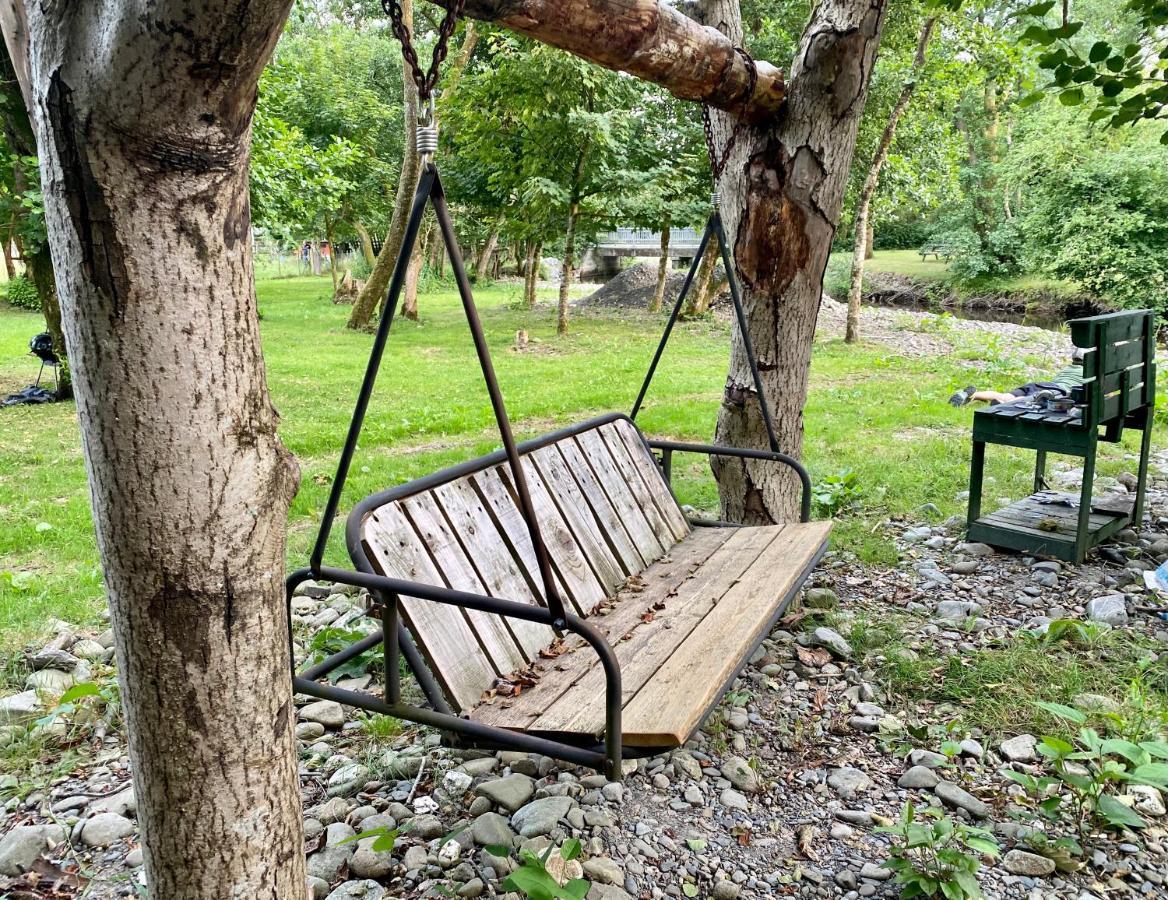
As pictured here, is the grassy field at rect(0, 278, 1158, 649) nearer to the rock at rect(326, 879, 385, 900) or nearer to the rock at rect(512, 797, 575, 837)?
the rock at rect(326, 879, 385, 900)

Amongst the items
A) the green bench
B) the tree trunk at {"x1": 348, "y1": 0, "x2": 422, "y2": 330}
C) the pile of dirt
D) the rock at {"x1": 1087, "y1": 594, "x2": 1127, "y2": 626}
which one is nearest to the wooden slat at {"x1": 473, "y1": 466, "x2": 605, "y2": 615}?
the rock at {"x1": 1087, "y1": 594, "x2": 1127, "y2": 626}

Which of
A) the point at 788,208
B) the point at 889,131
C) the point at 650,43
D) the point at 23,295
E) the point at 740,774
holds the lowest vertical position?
Result: the point at 740,774

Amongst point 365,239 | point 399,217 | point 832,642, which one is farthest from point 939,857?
point 365,239

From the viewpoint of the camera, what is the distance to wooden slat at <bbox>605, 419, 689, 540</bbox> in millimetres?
3809

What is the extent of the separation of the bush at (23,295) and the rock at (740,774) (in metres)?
20.0

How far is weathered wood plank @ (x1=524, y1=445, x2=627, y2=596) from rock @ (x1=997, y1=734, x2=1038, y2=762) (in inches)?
55.9

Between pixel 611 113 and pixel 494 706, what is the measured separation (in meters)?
13.2

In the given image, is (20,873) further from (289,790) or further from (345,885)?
(289,790)

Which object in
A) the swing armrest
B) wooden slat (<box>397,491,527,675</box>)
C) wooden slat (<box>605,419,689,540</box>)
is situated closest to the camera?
wooden slat (<box>397,491,527,675</box>)

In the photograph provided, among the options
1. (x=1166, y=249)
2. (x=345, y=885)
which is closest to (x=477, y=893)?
(x=345, y=885)

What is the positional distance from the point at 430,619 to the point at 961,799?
1.73 m

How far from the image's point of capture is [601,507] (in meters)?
3.41

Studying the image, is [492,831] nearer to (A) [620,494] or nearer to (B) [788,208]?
(A) [620,494]

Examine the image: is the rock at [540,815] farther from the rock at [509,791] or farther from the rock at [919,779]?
the rock at [919,779]
